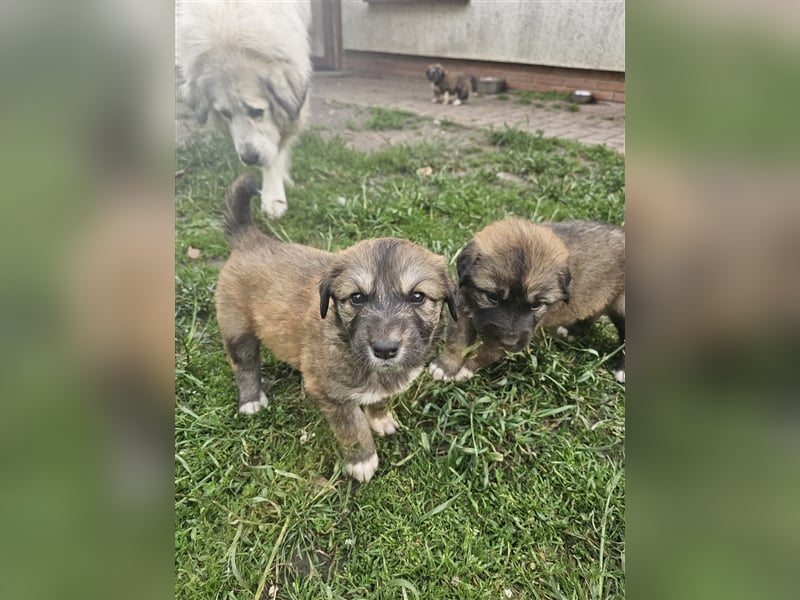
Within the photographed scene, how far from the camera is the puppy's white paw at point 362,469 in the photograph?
5.86 feet

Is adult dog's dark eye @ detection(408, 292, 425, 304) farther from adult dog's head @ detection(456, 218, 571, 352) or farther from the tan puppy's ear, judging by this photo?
adult dog's head @ detection(456, 218, 571, 352)

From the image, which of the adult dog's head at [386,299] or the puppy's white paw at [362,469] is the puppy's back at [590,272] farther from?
the puppy's white paw at [362,469]

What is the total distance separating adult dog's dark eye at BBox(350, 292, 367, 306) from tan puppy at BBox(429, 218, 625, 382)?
2.21 feet

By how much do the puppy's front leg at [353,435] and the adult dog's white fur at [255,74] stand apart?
121 centimetres

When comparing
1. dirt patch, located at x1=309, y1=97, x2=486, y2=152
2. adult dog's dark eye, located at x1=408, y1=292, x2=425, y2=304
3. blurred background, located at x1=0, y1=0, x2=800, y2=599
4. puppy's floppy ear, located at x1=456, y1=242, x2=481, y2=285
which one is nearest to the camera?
blurred background, located at x1=0, y1=0, x2=800, y2=599

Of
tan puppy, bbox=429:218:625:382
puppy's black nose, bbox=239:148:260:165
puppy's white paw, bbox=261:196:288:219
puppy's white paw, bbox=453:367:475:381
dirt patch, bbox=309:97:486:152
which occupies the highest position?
dirt patch, bbox=309:97:486:152

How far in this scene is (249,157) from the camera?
3199mm

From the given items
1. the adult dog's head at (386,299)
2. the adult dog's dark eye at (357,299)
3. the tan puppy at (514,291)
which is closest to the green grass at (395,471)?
the tan puppy at (514,291)

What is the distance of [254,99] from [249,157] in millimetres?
363

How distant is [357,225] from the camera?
242cm

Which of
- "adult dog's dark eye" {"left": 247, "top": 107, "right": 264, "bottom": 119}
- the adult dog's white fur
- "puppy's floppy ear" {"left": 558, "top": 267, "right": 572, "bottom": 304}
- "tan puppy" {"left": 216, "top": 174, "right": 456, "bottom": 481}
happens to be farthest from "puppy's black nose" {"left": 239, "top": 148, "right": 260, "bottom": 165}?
"puppy's floppy ear" {"left": 558, "top": 267, "right": 572, "bottom": 304}

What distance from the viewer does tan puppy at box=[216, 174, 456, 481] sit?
5.49ft

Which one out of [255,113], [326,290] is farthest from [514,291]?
[255,113]
